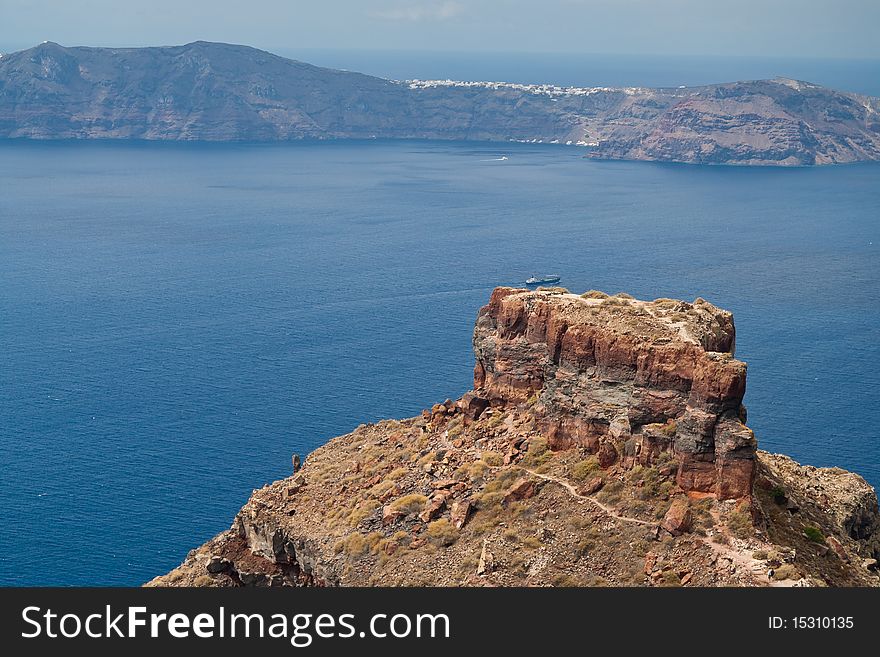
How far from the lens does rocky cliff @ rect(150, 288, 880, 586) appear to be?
62.2 m

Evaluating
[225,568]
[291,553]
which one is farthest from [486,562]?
[225,568]

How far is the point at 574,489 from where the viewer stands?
67.2m

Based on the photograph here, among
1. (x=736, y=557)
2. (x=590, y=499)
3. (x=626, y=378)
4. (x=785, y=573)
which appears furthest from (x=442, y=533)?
(x=785, y=573)

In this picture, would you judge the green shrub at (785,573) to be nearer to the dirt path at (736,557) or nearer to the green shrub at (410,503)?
the dirt path at (736,557)

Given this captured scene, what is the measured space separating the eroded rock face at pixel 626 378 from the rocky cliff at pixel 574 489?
0.33ft

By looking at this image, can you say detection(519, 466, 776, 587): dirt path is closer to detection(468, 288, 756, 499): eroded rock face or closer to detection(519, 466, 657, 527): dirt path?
detection(519, 466, 657, 527): dirt path

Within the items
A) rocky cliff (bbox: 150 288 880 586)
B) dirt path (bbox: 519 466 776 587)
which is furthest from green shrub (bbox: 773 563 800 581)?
dirt path (bbox: 519 466 776 587)

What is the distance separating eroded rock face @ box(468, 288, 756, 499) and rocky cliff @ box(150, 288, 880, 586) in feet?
0.33

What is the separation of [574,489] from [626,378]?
6830 millimetres

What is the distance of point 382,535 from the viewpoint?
70.3 meters

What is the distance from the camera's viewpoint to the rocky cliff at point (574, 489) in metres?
62.2
